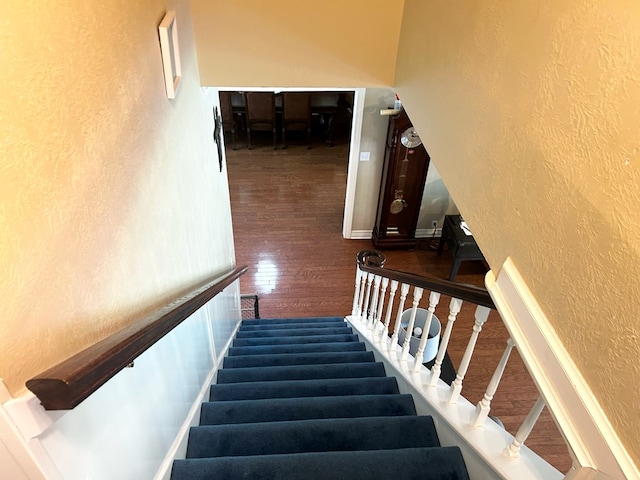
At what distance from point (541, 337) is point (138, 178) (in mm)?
1259

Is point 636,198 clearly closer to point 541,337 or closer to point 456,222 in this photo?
point 541,337

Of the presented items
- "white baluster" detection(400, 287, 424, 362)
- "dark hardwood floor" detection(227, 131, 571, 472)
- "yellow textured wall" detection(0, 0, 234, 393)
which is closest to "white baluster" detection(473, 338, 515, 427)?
"white baluster" detection(400, 287, 424, 362)

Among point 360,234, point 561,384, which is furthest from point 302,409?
point 360,234

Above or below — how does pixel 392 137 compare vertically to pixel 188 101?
below

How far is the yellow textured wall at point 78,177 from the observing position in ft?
2.34

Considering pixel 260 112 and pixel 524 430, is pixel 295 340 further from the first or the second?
pixel 260 112

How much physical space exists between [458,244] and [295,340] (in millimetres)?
2114

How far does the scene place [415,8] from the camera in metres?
2.21

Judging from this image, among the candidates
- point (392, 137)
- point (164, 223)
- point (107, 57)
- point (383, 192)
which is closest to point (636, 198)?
point (107, 57)

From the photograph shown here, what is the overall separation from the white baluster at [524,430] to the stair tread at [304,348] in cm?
182

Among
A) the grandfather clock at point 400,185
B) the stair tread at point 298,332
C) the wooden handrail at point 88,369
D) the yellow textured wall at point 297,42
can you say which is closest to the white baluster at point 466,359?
the wooden handrail at point 88,369

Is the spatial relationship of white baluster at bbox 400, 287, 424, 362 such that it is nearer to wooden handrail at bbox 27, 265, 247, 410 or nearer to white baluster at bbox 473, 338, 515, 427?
white baluster at bbox 473, 338, 515, 427

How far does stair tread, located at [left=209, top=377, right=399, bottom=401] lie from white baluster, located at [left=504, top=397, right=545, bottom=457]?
35.8 inches

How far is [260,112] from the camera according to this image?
6.82 m
